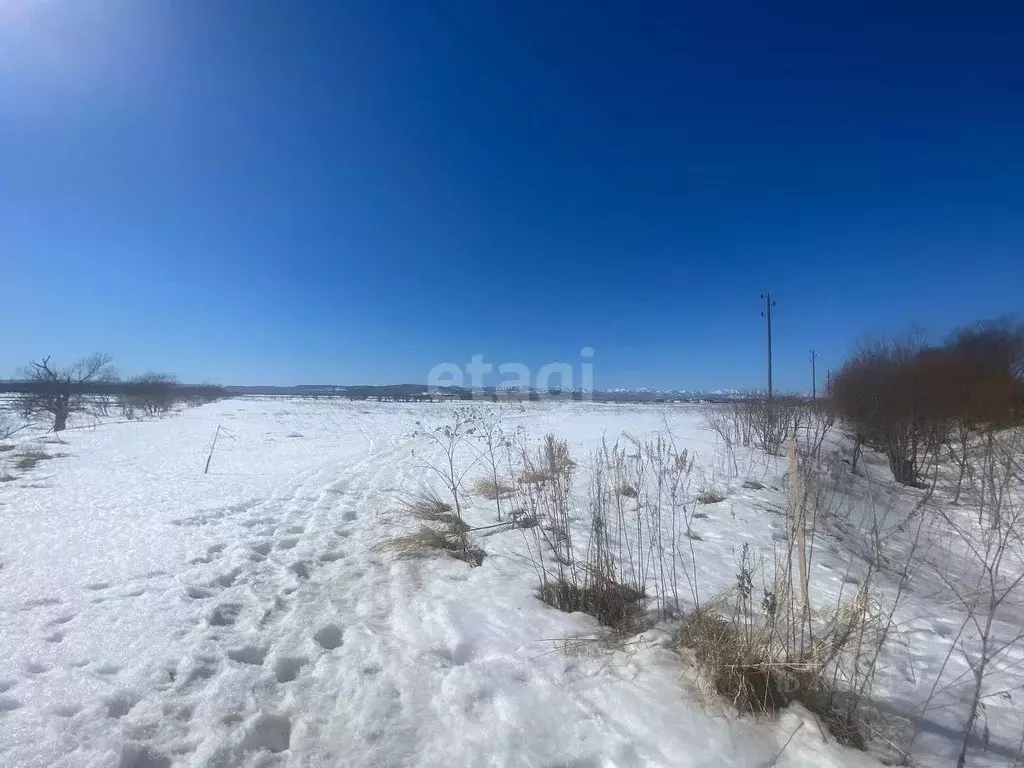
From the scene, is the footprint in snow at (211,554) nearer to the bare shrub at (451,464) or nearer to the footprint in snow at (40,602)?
the footprint in snow at (40,602)

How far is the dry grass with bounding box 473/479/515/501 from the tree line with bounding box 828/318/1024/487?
7.07 meters

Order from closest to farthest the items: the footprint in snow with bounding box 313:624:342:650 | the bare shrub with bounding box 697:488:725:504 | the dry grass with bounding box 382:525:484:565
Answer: the footprint in snow with bounding box 313:624:342:650 < the dry grass with bounding box 382:525:484:565 < the bare shrub with bounding box 697:488:725:504

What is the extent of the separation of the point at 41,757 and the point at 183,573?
206 centimetres

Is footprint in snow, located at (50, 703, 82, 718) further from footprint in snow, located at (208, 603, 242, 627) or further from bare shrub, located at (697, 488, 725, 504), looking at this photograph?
bare shrub, located at (697, 488, 725, 504)

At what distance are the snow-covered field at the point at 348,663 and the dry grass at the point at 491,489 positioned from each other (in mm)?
1680

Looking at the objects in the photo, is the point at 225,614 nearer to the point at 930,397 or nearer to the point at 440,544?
the point at 440,544

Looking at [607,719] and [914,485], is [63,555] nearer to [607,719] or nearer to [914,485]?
[607,719]

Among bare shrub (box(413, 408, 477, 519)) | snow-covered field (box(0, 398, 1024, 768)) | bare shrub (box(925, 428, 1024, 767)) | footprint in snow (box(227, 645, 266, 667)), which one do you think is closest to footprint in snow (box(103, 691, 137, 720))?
snow-covered field (box(0, 398, 1024, 768))

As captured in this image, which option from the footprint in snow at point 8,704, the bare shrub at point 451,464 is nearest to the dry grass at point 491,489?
the bare shrub at point 451,464

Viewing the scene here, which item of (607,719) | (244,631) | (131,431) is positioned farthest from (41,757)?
(131,431)

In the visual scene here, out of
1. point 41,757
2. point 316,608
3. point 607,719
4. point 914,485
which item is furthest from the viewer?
point 914,485

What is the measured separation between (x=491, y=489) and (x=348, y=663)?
14.0ft

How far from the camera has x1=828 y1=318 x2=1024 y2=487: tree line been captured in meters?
9.09

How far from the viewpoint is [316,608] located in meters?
3.24
